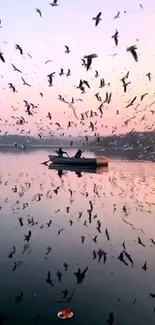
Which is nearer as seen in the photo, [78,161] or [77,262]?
[77,262]

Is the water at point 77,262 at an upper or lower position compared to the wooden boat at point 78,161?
lower

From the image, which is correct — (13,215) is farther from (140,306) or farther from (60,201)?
(140,306)

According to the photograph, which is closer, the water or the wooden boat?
the water

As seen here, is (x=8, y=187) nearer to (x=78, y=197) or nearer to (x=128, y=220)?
(x=78, y=197)

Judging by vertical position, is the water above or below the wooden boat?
below

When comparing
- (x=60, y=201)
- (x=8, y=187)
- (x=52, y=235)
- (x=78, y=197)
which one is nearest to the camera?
(x=52, y=235)

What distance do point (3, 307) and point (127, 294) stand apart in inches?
189

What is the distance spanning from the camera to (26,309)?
1388cm

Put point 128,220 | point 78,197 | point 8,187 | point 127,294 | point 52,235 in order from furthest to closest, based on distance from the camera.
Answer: point 8,187 < point 78,197 < point 128,220 < point 52,235 < point 127,294

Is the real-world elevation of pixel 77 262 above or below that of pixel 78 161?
below

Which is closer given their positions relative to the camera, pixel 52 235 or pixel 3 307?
pixel 3 307

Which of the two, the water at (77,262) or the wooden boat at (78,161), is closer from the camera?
the water at (77,262)

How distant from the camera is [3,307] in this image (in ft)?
46.0

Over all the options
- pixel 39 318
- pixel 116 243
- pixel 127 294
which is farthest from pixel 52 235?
pixel 39 318
